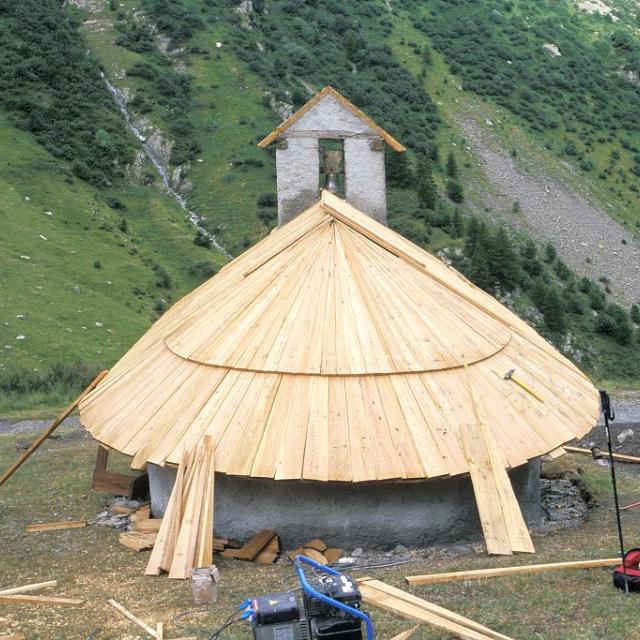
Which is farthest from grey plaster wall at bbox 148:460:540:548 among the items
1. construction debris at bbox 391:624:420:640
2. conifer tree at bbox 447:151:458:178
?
conifer tree at bbox 447:151:458:178

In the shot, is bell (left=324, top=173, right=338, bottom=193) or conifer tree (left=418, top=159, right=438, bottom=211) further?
conifer tree (left=418, top=159, right=438, bottom=211)

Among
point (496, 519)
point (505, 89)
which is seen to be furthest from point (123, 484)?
point (505, 89)

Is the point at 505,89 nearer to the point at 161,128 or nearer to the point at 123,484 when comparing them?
the point at 161,128

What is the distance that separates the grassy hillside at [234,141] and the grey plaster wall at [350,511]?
1977 centimetres

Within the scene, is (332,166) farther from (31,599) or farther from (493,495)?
(31,599)

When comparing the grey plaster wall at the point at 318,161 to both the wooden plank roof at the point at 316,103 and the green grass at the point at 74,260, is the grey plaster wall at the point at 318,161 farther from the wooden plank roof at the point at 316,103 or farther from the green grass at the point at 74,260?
the green grass at the point at 74,260

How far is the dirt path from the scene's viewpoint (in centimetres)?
8094

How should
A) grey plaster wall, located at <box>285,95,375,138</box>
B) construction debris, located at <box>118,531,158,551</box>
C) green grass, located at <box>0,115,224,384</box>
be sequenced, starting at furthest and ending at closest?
green grass, located at <box>0,115,224,384</box> → grey plaster wall, located at <box>285,95,375,138</box> → construction debris, located at <box>118,531,158,551</box>

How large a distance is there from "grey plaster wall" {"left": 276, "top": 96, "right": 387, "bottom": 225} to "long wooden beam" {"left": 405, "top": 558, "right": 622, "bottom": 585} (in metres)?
10.4

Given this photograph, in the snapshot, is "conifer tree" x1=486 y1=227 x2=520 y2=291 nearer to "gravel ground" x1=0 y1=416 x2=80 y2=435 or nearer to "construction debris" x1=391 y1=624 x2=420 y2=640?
"gravel ground" x1=0 y1=416 x2=80 y2=435

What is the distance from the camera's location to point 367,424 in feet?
42.9

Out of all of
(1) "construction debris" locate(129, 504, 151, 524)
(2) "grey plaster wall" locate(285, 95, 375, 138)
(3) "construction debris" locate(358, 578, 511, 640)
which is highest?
(2) "grey plaster wall" locate(285, 95, 375, 138)

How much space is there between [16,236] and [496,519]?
44372mm

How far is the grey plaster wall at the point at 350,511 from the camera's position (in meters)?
13.1
